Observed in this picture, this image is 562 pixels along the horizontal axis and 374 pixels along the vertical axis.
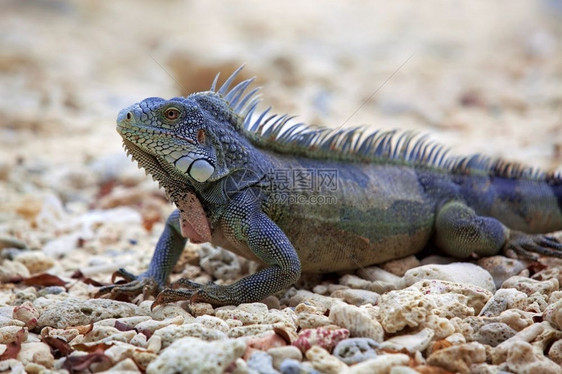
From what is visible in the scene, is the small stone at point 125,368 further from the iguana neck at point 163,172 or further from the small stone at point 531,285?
the small stone at point 531,285

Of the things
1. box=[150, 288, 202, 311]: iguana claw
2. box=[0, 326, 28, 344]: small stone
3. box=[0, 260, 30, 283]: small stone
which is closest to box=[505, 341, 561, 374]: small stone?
box=[150, 288, 202, 311]: iguana claw

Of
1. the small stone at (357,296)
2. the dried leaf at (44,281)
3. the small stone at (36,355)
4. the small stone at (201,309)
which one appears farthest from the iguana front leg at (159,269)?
the small stone at (357,296)

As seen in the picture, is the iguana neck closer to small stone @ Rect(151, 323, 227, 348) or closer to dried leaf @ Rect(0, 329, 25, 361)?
small stone @ Rect(151, 323, 227, 348)

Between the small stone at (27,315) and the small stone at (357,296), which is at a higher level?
the small stone at (357,296)

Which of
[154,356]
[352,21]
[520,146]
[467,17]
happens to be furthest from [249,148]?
[467,17]

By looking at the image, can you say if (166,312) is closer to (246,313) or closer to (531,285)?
(246,313)

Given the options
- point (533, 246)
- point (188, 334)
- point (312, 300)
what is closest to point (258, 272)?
point (312, 300)
